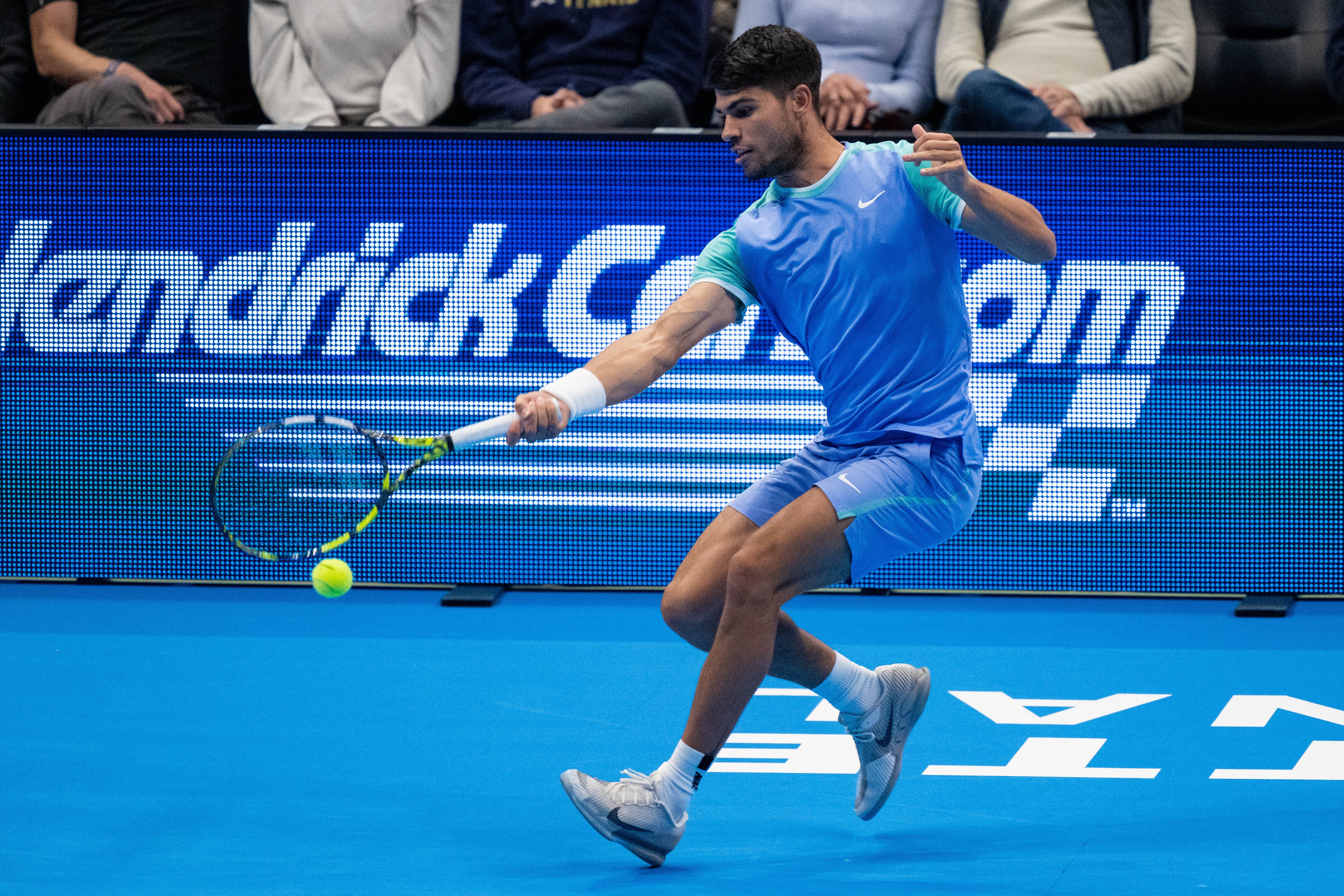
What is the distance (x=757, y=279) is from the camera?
3863 mm

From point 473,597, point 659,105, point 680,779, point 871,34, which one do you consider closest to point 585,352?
point 473,597

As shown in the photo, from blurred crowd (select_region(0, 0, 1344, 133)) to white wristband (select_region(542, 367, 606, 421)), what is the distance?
10.0ft

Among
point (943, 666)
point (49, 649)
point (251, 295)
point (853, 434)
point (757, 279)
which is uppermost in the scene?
point (757, 279)

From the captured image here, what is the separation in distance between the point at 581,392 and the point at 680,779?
87 cm

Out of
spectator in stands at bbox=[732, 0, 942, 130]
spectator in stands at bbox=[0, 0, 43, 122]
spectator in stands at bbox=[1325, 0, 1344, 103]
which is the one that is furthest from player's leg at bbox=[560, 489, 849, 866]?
spectator in stands at bbox=[0, 0, 43, 122]

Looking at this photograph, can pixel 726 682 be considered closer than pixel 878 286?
Yes

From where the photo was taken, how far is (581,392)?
352cm

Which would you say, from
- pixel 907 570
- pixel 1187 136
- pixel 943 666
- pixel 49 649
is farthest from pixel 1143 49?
pixel 49 649

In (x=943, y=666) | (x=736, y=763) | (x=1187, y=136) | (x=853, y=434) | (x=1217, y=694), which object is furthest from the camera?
(x=1187, y=136)

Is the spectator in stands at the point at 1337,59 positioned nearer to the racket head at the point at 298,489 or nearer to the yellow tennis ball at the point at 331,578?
the racket head at the point at 298,489

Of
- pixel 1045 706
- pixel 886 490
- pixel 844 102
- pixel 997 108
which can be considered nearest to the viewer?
pixel 886 490

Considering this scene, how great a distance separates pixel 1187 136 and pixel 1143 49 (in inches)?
43.8

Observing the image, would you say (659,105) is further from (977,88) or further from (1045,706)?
(1045,706)

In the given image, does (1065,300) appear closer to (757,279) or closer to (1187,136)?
(1187,136)
